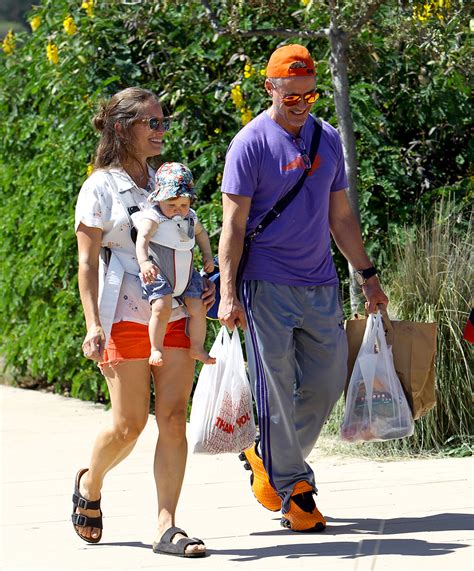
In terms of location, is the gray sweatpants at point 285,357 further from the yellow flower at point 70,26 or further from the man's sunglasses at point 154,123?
the yellow flower at point 70,26

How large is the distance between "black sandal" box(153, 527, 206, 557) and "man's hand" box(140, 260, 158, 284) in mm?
1018

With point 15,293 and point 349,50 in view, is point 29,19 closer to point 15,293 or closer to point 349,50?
point 15,293

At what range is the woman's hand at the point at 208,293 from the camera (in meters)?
5.12

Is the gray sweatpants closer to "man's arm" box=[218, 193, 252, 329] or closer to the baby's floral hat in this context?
"man's arm" box=[218, 193, 252, 329]

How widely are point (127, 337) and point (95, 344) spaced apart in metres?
0.21

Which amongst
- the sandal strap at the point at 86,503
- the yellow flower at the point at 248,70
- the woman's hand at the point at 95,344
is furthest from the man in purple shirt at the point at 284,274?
the yellow flower at the point at 248,70

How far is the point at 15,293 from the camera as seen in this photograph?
32.5 ft

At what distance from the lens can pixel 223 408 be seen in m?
5.27

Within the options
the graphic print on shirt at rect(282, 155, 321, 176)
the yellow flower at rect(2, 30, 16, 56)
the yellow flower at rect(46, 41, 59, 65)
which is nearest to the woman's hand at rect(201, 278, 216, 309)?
the graphic print on shirt at rect(282, 155, 321, 176)

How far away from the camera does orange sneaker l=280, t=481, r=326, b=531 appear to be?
5234 mm

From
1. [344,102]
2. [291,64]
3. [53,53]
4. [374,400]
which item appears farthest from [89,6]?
[374,400]

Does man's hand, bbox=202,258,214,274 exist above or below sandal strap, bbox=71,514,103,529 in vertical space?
above

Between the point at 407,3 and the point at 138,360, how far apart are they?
3249 mm

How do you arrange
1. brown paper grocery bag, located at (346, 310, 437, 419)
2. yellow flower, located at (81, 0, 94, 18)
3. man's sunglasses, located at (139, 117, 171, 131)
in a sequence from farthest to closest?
yellow flower, located at (81, 0, 94, 18)
brown paper grocery bag, located at (346, 310, 437, 419)
man's sunglasses, located at (139, 117, 171, 131)
